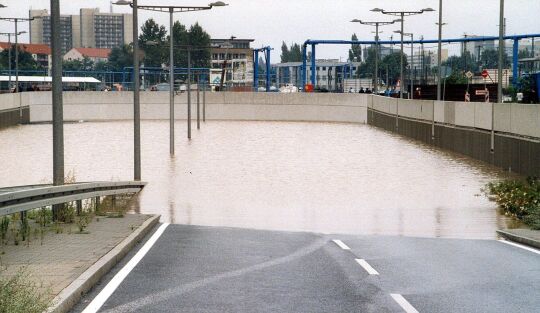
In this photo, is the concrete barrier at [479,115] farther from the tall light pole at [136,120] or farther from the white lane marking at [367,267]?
the white lane marking at [367,267]

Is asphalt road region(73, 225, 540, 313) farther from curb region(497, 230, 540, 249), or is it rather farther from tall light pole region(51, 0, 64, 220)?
tall light pole region(51, 0, 64, 220)

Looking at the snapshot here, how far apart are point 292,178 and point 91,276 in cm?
2379

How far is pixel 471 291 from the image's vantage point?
11828 mm

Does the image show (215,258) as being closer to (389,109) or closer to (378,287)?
(378,287)

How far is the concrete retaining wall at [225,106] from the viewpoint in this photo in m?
91.9

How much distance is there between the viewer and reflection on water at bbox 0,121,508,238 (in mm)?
23109

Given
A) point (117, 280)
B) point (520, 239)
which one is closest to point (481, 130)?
point (520, 239)

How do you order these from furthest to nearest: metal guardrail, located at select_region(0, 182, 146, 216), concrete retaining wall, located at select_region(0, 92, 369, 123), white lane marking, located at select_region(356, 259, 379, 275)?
→ concrete retaining wall, located at select_region(0, 92, 369, 123) < metal guardrail, located at select_region(0, 182, 146, 216) < white lane marking, located at select_region(356, 259, 379, 275)

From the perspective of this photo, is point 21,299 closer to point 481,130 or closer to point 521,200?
point 521,200

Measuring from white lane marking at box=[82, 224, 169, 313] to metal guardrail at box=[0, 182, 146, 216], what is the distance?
174cm

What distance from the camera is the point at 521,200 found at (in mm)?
23750

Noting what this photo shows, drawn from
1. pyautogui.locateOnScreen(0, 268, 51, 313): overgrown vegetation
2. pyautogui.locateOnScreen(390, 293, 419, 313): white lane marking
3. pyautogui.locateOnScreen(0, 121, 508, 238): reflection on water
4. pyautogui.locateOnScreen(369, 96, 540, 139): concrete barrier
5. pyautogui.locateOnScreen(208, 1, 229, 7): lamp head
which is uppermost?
pyautogui.locateOnScreen(208, 1, 229, 7): lamp head

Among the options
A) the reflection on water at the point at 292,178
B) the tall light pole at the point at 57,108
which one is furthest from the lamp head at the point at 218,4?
the tall light pole at the point at 57,108

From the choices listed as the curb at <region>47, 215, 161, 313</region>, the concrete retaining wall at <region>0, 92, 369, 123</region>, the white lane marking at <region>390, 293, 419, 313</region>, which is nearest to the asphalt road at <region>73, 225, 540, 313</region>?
the white lane marking at <region>390, 293, 419, 313</region>
